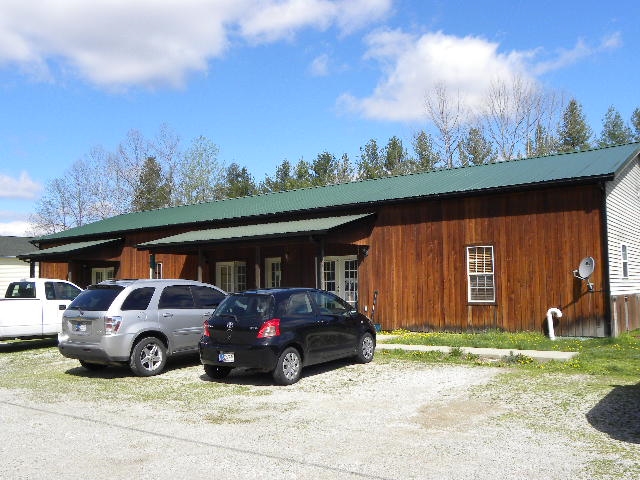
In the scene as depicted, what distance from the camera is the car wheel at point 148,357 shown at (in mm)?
10719

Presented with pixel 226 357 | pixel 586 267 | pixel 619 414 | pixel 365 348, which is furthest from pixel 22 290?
pixel 586 267

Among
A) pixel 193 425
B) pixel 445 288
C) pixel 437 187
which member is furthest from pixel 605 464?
pixel 437 187

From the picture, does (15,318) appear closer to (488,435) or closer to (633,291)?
(488,435)

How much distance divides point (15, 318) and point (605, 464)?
13.6 meters

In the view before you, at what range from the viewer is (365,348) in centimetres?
1170

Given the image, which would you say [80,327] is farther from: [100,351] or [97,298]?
[100,351]

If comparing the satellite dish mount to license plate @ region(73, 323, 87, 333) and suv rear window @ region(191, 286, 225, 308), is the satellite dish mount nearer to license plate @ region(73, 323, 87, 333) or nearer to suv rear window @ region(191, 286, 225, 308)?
suv rear window @ region(191, 286, 225, 308)

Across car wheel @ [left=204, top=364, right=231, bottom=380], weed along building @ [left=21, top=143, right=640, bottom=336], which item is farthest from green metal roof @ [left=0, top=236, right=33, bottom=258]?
car wheel @ [left=204, top=364, right=231, bottom=380]

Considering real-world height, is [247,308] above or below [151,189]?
below

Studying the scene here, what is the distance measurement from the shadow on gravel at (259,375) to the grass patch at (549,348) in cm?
179

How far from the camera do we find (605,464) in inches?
209

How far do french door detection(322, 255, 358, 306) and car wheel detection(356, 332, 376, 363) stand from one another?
7.52 m

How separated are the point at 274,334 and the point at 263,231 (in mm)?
10042

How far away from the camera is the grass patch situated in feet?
34.3
